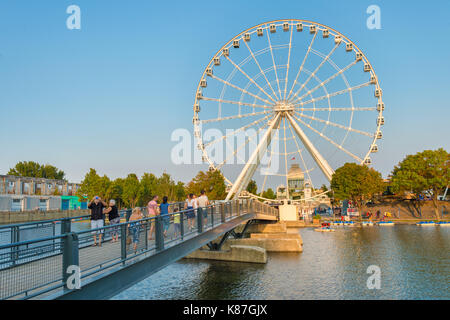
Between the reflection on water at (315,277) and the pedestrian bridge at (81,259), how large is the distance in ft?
13.8

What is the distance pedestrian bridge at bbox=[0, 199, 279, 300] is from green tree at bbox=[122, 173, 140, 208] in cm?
8410

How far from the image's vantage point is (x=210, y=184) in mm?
62438

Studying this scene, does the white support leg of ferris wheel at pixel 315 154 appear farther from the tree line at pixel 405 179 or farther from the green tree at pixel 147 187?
the green tree at pixel 147 187

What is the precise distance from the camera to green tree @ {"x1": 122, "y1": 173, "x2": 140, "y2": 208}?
96875 millimetres

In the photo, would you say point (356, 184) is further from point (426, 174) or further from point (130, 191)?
point (130, 191)

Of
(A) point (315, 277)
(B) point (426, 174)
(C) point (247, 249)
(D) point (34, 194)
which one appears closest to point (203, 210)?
(A) point (315, 277)

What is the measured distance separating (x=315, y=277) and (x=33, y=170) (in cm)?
11466

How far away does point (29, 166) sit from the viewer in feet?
376

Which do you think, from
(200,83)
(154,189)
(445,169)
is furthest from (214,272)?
(154,189)

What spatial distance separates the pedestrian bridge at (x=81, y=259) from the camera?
7.54 m

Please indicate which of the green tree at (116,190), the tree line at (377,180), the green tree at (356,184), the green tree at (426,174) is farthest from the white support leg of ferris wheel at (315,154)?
the green tree at (116,190)

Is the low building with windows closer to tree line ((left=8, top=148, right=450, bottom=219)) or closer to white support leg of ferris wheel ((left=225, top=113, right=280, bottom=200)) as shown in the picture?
tree line ((left=8, top=148, right=450, bottom=219))

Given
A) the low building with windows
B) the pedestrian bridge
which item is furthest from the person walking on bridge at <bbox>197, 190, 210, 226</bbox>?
the low building with windows

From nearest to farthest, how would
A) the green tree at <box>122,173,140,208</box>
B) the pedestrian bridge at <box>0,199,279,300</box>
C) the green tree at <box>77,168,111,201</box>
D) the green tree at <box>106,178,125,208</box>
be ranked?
the pedestrian bridge at <box>0,199,279,300</box>
the green tree at <box>77,168,111,201</box>
the green tree at <box>106,178,125,208</box>
the green tree at <box>122,173,140,208</box>
